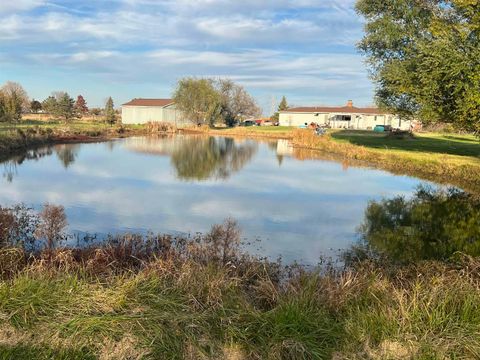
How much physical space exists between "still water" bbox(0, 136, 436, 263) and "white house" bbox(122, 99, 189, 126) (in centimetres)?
5391

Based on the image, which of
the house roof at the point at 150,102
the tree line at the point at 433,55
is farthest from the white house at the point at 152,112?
the tree line at the point at 433,55

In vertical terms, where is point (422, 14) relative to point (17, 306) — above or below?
above

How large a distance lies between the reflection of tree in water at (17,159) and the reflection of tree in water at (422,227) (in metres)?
15.4

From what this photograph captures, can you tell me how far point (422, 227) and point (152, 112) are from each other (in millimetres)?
77075

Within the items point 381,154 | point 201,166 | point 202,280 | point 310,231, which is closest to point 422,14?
point 381,154

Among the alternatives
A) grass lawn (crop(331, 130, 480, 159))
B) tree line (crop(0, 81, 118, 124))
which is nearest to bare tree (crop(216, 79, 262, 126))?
tree line (crop(0, 81, 118, 124))

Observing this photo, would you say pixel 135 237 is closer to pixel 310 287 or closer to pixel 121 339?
pixel 310 287

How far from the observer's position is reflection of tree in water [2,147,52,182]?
74.7 ft

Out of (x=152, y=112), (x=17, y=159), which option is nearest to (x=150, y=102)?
(x=152, y=112)

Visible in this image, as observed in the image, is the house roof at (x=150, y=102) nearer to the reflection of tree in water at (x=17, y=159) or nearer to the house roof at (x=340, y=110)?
the house roof at (x=340, y=110)

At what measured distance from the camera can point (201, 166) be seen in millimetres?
29188

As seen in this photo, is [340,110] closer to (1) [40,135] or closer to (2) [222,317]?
(1) [40,135]

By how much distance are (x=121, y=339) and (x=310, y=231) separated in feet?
30.7

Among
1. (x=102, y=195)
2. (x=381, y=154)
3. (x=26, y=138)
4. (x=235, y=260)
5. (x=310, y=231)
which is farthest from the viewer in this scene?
(x=26, y=138)
